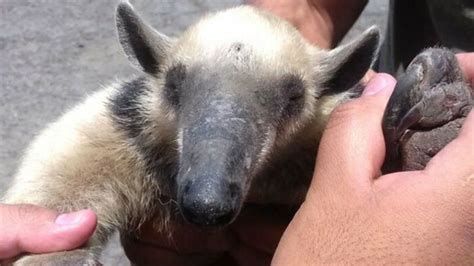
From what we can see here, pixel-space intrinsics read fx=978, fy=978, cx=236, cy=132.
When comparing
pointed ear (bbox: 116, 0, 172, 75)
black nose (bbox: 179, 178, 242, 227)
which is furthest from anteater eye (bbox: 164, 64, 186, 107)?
black nose (bbox: 179, 178, 242, 227)

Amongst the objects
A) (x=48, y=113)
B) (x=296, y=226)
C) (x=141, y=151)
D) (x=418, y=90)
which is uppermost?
(x=418, y=90)

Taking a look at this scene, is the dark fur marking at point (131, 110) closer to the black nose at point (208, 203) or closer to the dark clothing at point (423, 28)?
the black nose at point (208, 203)

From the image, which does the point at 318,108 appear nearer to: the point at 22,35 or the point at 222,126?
the point at 222,126

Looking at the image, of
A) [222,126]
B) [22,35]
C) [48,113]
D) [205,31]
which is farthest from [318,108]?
[22,35]

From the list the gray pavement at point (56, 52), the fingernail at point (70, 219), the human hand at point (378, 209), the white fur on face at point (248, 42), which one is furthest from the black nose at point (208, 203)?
the gray pavement at point (56, 52)

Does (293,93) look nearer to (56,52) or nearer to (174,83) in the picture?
(174,83)
